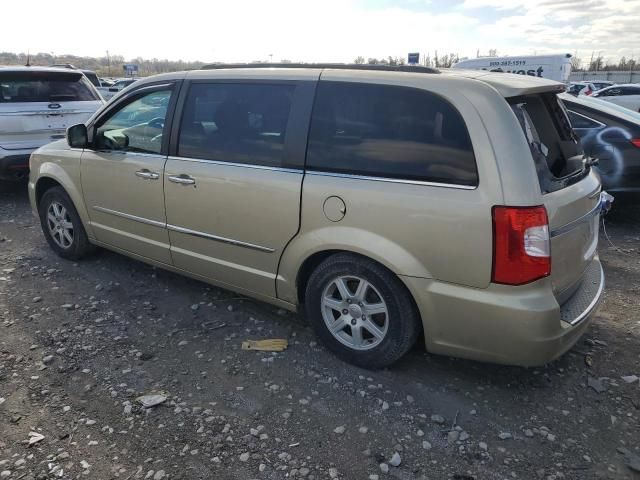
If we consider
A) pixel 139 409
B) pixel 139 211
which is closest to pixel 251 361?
pixel 139 409

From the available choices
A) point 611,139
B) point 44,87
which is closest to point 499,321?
point 611,139

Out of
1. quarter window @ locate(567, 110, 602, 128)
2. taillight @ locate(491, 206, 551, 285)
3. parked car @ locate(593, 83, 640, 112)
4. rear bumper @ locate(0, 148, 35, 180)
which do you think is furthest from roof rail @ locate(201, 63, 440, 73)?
parked car @ locate(593, 83, 640, 112)

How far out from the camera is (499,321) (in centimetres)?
269

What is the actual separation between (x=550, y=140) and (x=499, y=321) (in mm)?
1173

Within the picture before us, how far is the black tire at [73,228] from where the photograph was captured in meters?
4.91

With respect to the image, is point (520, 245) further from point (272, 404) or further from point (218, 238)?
point (218, 238)

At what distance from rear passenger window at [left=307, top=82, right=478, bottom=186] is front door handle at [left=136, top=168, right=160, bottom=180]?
1377mm

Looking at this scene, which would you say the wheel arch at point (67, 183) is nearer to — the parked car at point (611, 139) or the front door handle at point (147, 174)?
the front door handle at point (147, 174)

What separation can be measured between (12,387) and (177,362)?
96cm

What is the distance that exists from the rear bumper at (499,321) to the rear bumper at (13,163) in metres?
6.13

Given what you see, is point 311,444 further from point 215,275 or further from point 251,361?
point 215,275

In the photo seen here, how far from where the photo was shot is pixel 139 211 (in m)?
4.17

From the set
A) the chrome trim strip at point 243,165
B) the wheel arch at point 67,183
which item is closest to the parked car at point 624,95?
the chrome trim strip at point 243,165

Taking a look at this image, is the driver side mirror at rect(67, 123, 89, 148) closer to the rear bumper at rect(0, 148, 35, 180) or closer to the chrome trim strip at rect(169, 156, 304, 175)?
the chrome trim strip at rect(169, 156, 304, 175)
